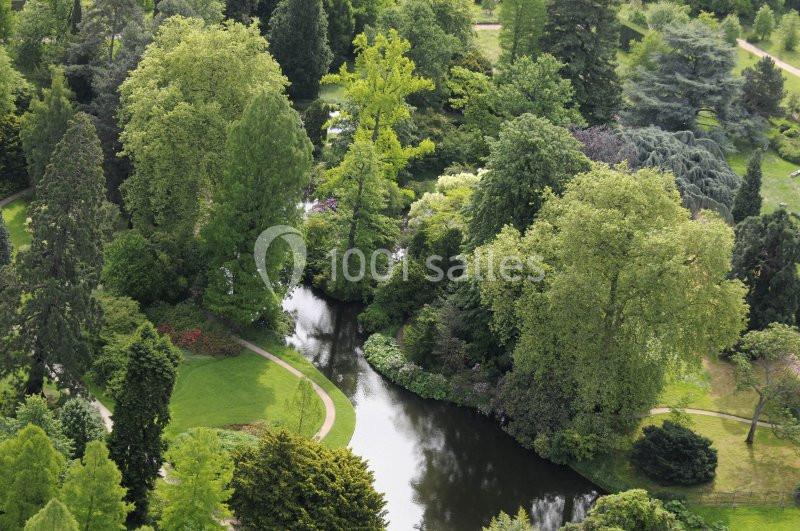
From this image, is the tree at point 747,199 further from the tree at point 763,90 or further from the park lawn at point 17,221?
the park lawn at point 17,221

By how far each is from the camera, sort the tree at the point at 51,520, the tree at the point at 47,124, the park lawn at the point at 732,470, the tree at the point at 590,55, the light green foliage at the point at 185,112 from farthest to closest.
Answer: the tree at the point at 590,55
the tree at the point at 47,124
the light green foliage at the point at 185,112
the park lawn at the point at 732,470
the tree at the point at 51,520

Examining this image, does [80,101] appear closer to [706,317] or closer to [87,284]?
[87,284]

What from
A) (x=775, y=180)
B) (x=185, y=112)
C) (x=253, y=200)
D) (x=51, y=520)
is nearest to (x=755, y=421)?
(x=253, y=200)

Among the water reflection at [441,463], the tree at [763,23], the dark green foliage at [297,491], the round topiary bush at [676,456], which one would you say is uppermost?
the tree at [763,23]

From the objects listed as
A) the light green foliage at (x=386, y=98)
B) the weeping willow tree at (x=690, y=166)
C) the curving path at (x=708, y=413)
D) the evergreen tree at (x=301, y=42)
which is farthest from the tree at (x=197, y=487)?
the evergreen tree at (x=301, y=42)

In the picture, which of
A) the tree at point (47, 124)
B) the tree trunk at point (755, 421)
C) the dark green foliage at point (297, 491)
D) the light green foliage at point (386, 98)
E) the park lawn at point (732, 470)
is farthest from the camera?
the light green foliage at point (386, 98)

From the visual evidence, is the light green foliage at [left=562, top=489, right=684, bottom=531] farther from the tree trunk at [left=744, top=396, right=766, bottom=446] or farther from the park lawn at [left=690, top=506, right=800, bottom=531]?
the tree trunk at [left=744, top=396, right=766, bottom=446]
